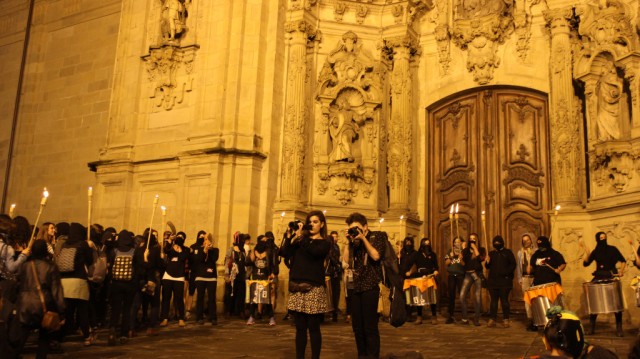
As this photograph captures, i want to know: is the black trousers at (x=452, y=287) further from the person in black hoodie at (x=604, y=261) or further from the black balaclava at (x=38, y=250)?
the black balaclava at (x=38, y=250)

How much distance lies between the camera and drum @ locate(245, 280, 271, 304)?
11.9 m

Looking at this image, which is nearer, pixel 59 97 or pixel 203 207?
pixel 203 207

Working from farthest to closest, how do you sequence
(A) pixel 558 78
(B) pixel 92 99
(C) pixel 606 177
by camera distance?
(B) pixel 92 99, (A) pixel 558 78, (C) pixel 606 177

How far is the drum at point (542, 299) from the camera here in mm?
9992

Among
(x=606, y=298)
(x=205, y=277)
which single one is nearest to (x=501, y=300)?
(x=606, y=298)

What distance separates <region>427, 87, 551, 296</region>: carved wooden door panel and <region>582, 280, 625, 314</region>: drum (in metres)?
4.51

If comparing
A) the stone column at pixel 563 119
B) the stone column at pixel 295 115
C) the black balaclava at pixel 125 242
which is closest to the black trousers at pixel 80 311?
the black balaclava at pixel 125 242

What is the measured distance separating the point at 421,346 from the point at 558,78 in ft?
27.1

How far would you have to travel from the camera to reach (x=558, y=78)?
14344 millimetres

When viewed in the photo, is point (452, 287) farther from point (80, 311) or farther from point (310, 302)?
point (80, 311)

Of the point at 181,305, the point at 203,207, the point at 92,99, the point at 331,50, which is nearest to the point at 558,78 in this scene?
the point at 331,50

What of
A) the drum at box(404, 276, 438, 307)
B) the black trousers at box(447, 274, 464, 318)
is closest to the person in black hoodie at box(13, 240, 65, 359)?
the drum at box(404, 276, 438, 307)

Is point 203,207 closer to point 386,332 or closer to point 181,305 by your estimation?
point 181,305

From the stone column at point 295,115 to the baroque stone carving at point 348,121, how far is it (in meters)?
0.63
